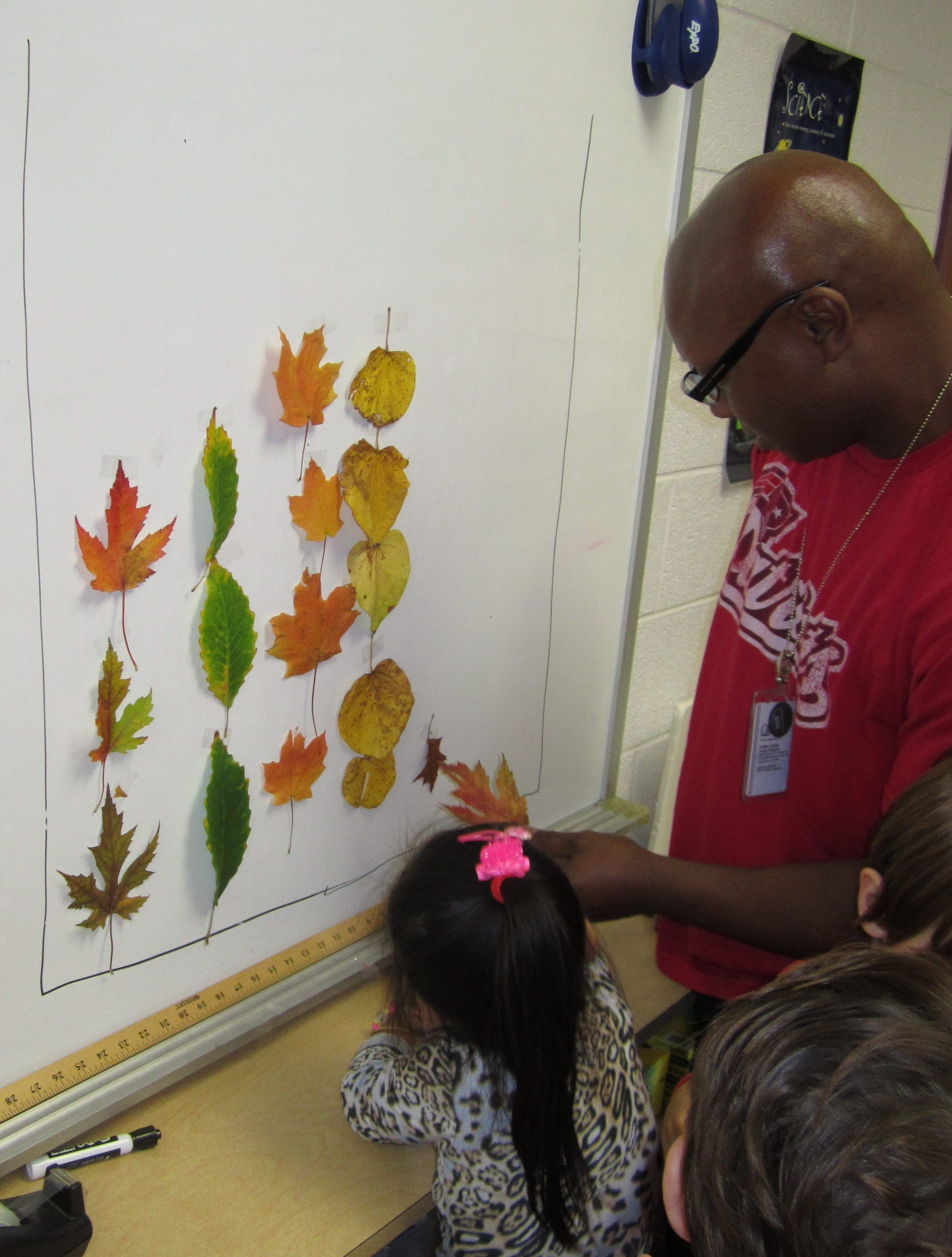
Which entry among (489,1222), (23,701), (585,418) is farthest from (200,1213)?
(585,418)

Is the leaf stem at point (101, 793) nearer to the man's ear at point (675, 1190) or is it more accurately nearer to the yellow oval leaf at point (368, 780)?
the yellow oval leaf at point (368, 780)

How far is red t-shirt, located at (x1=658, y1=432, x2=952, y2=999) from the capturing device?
0.94m

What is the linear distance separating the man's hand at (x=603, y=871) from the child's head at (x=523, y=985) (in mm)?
70

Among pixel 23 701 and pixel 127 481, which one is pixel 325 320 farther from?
pixel 23 701

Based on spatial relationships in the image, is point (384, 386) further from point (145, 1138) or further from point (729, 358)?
point (145, 1138)

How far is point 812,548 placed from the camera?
1.08 meters

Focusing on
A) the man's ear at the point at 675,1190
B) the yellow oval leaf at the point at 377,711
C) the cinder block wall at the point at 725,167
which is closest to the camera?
the man's ear at the point at 675,1190

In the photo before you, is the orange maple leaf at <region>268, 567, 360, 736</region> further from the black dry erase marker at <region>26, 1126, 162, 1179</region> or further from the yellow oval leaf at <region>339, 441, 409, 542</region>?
the black dry erase marker at <region>26, 1126, 162, 1179</region>

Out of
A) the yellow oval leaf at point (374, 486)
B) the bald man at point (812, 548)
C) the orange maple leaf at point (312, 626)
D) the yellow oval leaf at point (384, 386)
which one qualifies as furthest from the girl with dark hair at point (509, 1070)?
the yellow oval leaf at point (384, 386)

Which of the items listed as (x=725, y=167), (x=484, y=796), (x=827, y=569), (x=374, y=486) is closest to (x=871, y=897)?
(x=827, y=569)

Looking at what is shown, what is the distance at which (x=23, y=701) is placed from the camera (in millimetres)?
778

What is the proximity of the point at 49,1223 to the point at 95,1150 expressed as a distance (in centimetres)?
11

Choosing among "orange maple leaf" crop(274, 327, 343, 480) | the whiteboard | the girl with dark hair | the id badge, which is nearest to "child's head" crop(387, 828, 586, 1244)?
the girl with dark hair

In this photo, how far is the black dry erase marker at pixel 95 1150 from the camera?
0.86 meters
